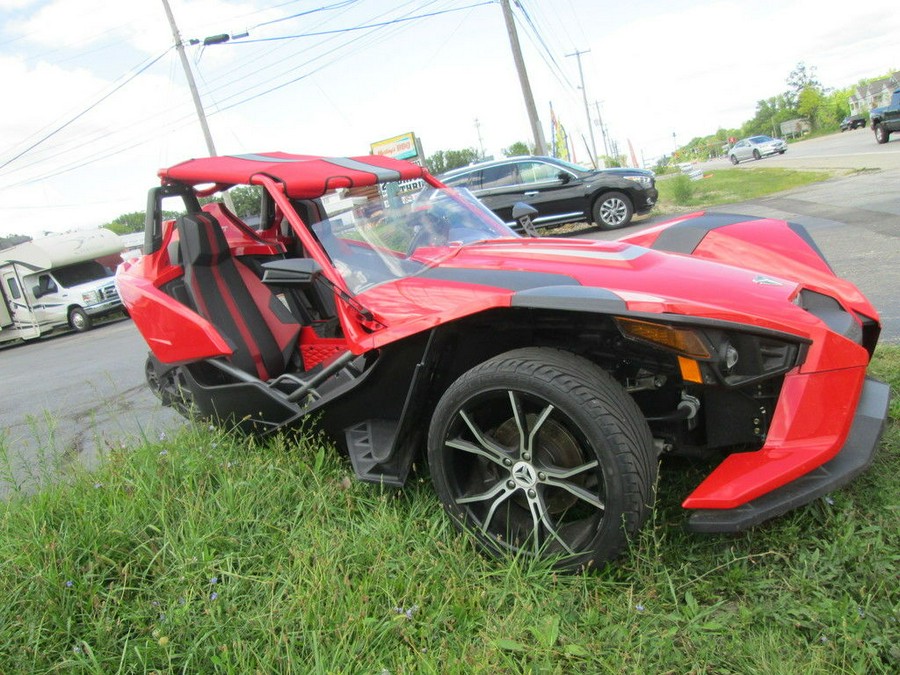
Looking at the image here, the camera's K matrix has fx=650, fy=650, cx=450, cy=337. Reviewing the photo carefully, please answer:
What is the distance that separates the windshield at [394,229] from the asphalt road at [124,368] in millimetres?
1725

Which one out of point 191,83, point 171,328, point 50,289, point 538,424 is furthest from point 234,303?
point 191,83

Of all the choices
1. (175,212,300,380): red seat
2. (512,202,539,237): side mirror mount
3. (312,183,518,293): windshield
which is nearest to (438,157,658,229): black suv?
(512,202,539,237): side mirror mount

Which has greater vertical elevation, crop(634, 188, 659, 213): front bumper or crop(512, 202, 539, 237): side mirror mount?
crop(512, 202, 539, 237): side mirror mount

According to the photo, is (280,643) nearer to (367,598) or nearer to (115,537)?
(367,598)

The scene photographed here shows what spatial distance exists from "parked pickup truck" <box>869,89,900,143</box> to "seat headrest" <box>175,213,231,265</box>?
23190 mm

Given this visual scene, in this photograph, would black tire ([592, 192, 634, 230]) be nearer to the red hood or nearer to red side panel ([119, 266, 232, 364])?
the red hood

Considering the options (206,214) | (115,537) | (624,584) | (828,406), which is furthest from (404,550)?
(206,214)

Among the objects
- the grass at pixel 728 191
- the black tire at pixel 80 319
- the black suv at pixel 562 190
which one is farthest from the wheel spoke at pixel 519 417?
the black tire at pixel 80 319

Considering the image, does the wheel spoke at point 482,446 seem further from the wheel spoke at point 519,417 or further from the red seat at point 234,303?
the red seat at point 234,303

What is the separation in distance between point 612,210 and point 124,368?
27.6 feet

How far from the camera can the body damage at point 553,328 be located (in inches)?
76.7

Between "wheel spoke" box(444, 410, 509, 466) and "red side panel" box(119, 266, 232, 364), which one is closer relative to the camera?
"wheel spoke" box(444, 410, 509, 466)

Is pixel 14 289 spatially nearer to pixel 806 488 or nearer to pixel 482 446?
pixel 482 446

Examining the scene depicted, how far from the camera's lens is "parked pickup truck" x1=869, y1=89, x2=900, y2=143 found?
2019cm
